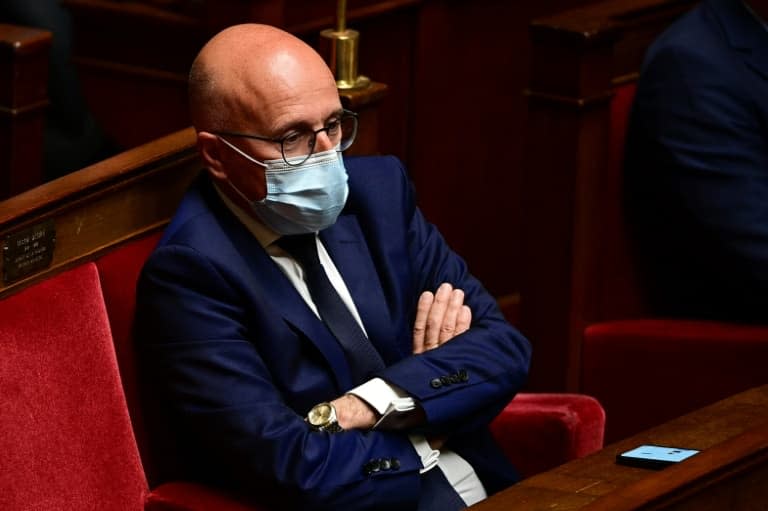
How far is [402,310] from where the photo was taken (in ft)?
6.87

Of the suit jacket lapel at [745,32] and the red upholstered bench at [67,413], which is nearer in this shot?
the red upholstered bench at [67,413]

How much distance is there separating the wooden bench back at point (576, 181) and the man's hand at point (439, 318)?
2.08 ft

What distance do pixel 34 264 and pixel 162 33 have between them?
4.68 ft

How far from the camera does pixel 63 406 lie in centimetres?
187

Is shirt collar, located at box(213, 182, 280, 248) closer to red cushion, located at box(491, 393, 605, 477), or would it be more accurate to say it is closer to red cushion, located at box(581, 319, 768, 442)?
red cushion, located at box(491, 393, 605, 477)

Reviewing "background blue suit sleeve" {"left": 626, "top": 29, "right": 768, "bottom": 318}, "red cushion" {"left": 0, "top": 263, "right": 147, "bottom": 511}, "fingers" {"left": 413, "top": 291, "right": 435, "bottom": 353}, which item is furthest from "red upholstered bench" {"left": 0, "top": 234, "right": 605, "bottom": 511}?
"background blue suit sleeve" {"left": 626, "top": 29, "right": 768, "bottom": 318}

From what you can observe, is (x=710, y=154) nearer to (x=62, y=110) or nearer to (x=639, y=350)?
(x=639, y=350)

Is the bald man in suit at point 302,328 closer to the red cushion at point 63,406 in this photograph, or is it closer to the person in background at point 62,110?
the red cushion at point 63,406

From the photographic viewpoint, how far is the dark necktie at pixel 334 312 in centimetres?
200

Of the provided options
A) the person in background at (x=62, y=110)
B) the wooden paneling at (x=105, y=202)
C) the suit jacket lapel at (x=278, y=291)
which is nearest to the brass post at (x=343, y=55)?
the wooden paneling at (x=105, y=202)

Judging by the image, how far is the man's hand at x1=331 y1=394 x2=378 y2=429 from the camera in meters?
1.92

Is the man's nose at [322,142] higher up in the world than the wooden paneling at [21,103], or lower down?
higher up

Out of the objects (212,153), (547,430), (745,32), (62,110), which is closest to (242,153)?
(212,153)

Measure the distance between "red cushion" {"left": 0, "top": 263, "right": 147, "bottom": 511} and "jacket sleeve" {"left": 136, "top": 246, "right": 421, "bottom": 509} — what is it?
7cm
